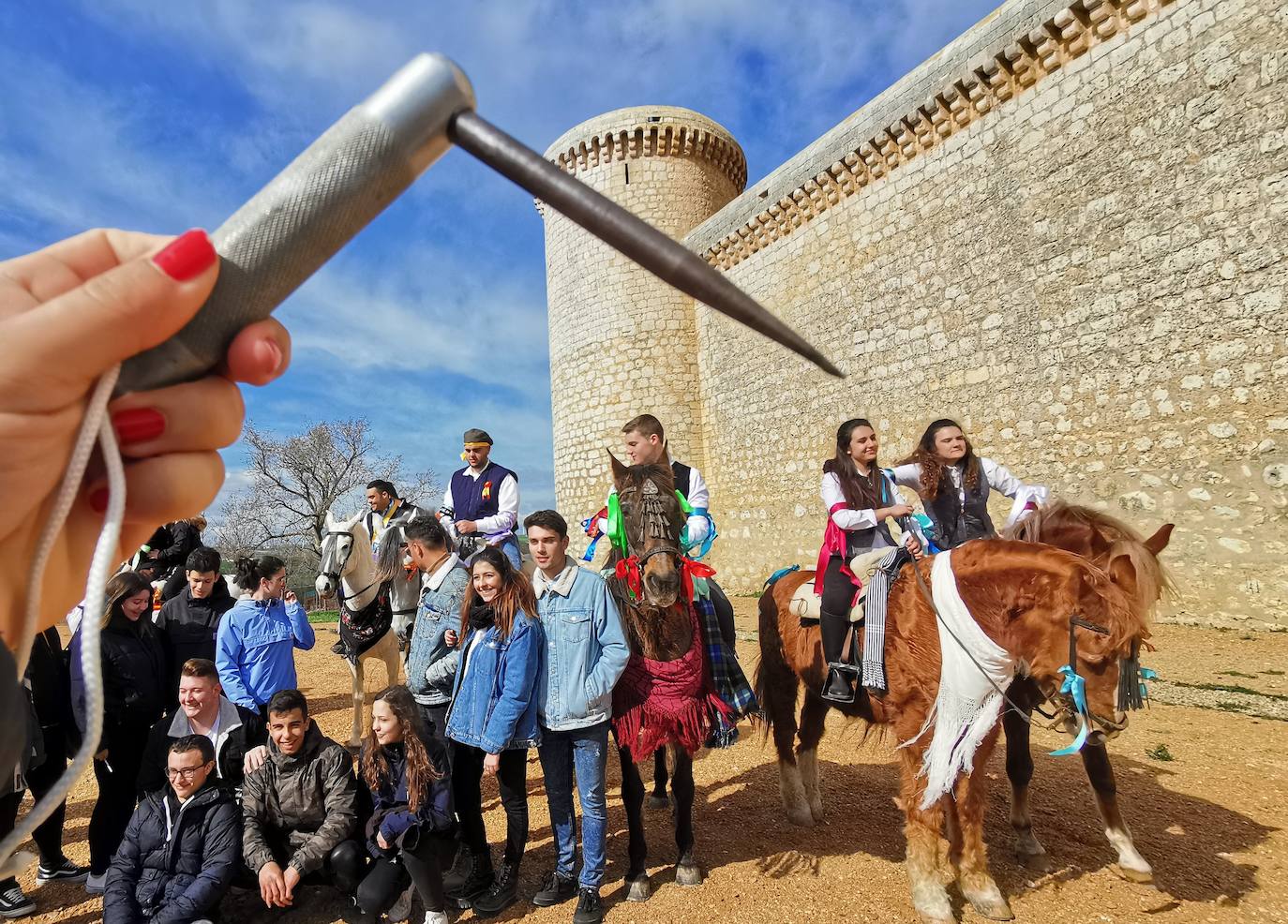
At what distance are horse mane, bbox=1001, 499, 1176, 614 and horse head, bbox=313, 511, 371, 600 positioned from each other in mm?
5520

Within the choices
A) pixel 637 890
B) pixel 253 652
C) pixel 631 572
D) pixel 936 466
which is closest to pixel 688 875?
pixel 637 890

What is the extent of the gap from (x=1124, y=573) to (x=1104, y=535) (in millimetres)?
472

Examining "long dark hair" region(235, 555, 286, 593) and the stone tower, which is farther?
the stone tower

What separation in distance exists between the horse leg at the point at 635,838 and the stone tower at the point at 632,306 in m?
12.5

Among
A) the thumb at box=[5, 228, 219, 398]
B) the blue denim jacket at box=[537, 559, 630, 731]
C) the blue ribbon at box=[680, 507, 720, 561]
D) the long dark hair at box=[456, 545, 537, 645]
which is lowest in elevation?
the blue denim jacket at box=[537, 559, 630, 731]

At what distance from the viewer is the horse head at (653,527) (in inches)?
126

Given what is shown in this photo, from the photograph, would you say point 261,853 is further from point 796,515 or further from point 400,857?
point 796,515

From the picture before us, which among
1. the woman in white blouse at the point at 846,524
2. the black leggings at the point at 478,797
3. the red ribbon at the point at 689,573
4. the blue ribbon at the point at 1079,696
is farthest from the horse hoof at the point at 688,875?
the blue ribbon at the point at 1079,696

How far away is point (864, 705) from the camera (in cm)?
383

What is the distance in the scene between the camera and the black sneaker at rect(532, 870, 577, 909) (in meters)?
3.48

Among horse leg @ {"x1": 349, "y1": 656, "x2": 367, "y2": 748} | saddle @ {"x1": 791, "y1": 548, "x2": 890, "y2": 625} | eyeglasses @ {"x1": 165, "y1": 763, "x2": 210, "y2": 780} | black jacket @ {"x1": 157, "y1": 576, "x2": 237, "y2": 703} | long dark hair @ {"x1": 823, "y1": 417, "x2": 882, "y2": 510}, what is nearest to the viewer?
eyeglasses @ {"x1": 165, "y1": 763, "x2": 210, "y2": 780}

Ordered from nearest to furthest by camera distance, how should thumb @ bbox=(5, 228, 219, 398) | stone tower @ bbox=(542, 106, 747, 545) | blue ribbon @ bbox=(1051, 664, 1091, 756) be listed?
thumb @ bbox=(5, 228, 219, 398)
blue ribbon @ bbox=(1051, 664, 1091, 756)
stone tower @ bbox=(542, 106, 747, 545)

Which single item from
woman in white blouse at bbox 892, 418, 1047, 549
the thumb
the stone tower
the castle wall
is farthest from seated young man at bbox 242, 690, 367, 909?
the stone tower

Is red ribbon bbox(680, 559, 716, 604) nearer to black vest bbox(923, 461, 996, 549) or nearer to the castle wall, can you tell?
black vest bbox(923, 461, 996, 549)
